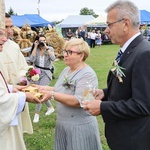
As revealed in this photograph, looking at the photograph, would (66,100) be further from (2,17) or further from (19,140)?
(2,17)

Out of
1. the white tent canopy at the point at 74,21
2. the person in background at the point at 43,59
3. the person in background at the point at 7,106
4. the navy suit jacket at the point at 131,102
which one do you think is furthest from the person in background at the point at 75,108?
the white tent canopy at the point at 74,21

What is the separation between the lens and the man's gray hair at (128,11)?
2.24 m

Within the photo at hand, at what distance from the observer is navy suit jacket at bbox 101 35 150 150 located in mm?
2121

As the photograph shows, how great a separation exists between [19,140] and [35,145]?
1268 millimetres

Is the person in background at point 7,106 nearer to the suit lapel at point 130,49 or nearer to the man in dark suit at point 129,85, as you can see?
the man in dark suit at point 129,85

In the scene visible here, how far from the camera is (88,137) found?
126 inches

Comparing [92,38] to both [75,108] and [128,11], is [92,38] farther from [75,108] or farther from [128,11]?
[128,11]

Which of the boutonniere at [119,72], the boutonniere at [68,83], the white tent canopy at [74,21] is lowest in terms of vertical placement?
the boutonniere at [68,83]

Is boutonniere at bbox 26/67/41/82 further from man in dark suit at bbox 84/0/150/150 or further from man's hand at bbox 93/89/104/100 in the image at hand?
man in dark suit at bbox 84/0/150/150

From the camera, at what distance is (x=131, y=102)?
2186 millimetres

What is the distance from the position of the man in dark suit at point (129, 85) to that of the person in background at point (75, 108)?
2.27 ft

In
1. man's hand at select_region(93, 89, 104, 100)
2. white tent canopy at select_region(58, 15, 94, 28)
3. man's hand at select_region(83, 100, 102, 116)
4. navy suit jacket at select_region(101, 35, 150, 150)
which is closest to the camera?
navy suit jacket at select_region(101, 35, 150, 150)

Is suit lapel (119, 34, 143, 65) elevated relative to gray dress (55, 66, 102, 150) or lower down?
elevated

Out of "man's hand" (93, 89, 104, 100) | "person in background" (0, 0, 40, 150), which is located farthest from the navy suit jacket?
"person in background" (0, 0, 40, 150)
